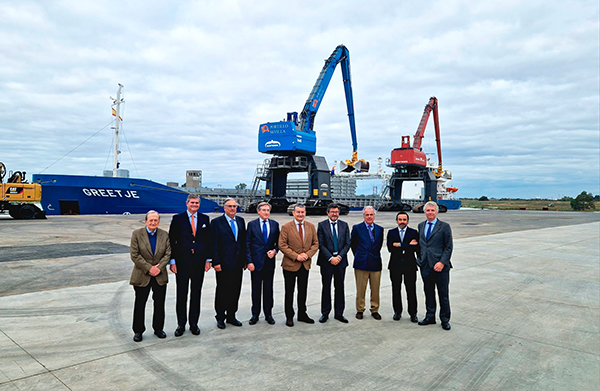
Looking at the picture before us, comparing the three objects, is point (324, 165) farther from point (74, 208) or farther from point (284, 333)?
point (284, 333)

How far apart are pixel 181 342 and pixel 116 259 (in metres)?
6.40

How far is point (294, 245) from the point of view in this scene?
5293 mm

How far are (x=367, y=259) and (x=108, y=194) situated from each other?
30183mm

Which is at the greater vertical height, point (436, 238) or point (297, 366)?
point (436, 238)

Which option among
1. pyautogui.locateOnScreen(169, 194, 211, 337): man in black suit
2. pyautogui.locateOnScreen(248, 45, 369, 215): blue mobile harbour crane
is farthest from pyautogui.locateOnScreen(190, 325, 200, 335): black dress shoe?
pyautogui.locateOnScreen(248, 45, 369, 215): blue mobile harbour crane

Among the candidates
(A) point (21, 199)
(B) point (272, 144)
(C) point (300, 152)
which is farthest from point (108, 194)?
(C) point (300, 152)

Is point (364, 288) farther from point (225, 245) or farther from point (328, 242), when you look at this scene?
point (225, 245)

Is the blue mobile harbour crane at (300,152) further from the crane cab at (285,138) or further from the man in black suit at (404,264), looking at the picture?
the man in black suit at (404,264)

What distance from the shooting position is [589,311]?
5957 millimetres

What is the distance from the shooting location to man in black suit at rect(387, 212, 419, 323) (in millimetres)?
5387

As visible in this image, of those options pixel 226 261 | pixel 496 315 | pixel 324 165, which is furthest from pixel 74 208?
pixel 496 315

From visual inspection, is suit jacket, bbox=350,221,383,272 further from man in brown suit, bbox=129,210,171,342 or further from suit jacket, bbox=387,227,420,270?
man in brown suit, bbox=129,210,171,342

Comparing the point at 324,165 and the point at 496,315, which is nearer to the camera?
the point at 496,315

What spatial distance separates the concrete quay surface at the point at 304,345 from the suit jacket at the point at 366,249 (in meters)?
0.76
